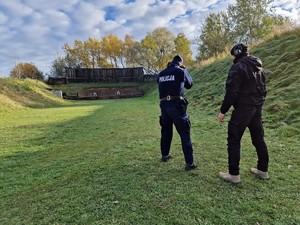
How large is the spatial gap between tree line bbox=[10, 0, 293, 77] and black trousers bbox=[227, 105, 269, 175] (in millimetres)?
23048

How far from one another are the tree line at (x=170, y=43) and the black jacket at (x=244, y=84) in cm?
→ 2303

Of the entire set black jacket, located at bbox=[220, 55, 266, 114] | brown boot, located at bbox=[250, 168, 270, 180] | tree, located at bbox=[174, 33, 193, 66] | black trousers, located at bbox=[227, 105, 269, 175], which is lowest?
Result: brown boot, located at bbox=[250, 168, 270, 180]

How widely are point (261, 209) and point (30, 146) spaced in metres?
6.02

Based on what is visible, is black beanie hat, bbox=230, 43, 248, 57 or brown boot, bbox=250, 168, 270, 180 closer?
black beanie hat, bbox=230, 43, 248, 57

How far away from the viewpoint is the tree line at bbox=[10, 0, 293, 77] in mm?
30844

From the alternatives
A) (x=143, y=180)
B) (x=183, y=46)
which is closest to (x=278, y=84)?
(x=143, y=180)

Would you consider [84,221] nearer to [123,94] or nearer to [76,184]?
[76,184]

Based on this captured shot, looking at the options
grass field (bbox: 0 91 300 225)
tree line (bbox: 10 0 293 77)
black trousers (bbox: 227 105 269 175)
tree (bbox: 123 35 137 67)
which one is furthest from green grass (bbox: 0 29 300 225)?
tree (bbox: 123 35 137 67)

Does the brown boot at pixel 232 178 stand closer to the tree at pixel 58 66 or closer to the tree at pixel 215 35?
the tree at pixel 215 35

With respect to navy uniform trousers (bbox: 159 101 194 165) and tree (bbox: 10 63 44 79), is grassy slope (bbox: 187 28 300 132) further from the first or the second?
tree (bbox: 10 63 44 79)

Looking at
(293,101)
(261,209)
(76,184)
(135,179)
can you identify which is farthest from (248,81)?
(293,101)

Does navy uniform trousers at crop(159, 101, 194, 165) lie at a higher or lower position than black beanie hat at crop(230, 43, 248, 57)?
lower

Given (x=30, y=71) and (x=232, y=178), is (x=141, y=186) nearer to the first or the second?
(x=232, y=178)

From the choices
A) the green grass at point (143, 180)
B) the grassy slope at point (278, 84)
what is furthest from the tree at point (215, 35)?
the green grass at point (143, 180)
